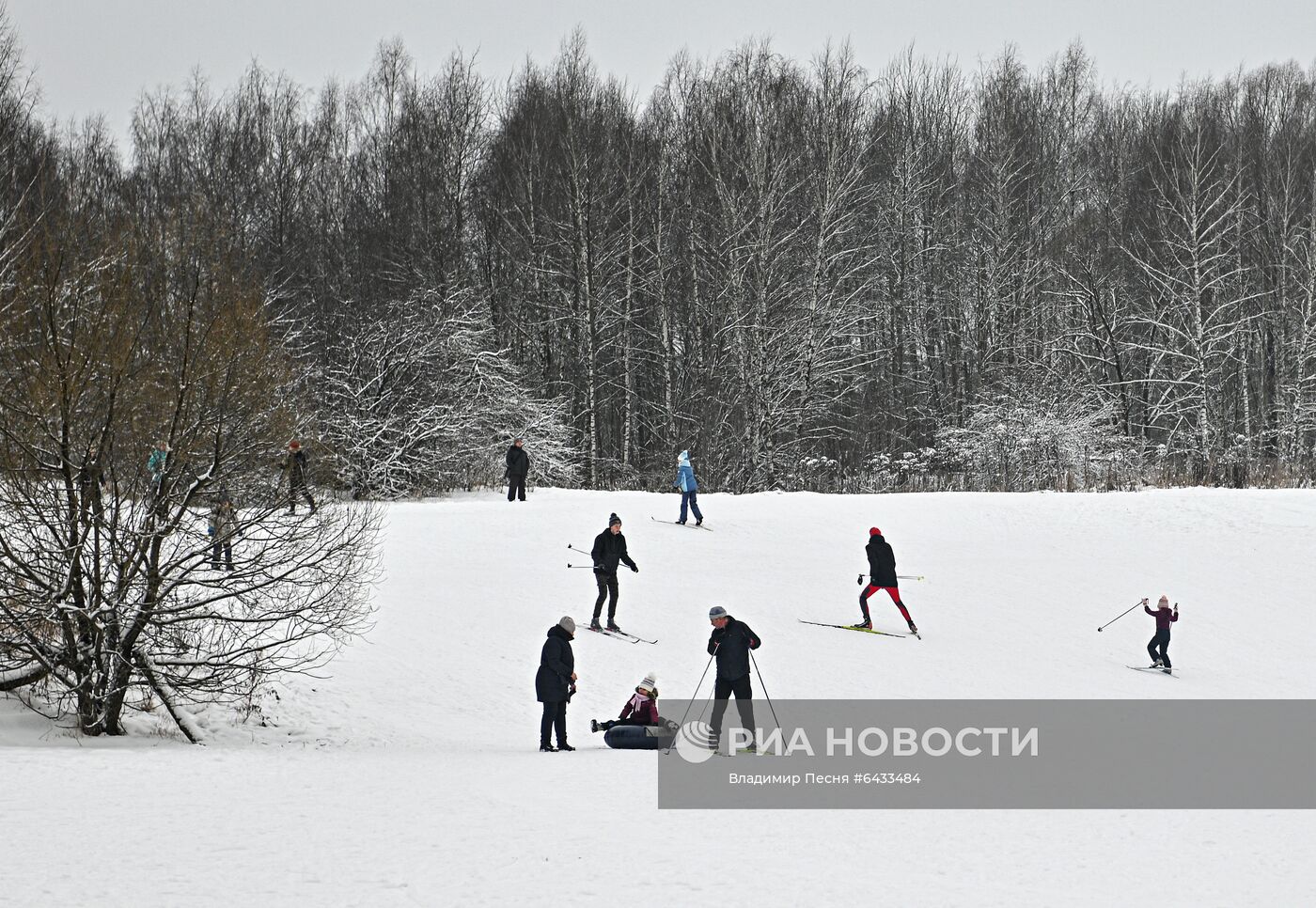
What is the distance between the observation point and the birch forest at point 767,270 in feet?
100

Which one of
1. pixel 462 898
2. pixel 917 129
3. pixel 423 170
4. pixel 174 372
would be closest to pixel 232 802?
pixel 462 898

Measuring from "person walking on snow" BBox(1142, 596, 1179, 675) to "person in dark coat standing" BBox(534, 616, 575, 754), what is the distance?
929 centimetres

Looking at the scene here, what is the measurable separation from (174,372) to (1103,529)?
1917 centimetres

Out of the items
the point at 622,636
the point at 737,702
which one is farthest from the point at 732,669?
the point at 622,636

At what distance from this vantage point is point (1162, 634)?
15086mm

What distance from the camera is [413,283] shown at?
109ft

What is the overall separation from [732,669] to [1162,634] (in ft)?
A: 28.6

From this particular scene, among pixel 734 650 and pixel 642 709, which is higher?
pixel 734 650

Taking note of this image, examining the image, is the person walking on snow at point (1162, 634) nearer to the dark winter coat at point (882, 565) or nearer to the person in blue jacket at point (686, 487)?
the dark winter coat at point (882, 565)

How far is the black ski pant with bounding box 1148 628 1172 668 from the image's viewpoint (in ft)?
49.5

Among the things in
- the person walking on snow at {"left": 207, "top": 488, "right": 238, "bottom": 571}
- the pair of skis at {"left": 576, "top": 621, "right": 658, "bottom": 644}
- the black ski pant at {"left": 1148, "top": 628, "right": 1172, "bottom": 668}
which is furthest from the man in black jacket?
the black ski pant at {"left": 1148, "top": 628, "right": 1172, "bottom": 668}

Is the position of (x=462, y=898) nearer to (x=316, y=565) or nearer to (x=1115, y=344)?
(x=316, y=565)

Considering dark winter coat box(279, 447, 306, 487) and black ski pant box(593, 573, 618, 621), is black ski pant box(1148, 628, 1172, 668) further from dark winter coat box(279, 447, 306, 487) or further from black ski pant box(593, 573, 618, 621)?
dark winter coat box(279, 447, 306, 487)

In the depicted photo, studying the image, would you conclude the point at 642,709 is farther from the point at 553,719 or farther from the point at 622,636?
the point at 622,636
